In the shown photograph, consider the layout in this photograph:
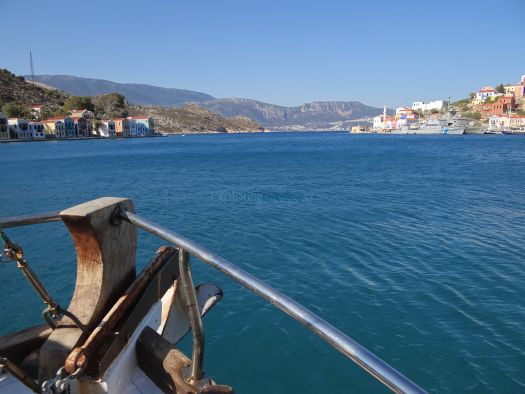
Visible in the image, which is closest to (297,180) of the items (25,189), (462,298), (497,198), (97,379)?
(497,198)

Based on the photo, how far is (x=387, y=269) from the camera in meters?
11.0

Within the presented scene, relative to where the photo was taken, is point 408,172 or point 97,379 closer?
point 97,379

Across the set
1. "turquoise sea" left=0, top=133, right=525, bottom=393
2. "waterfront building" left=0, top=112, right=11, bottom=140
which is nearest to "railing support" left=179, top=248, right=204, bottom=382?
"turquoise sea" left=0, top=133, right=525, bottom=393

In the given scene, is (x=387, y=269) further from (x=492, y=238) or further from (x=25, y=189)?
(x=25, y=189)

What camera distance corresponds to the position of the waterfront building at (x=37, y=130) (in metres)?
99.8

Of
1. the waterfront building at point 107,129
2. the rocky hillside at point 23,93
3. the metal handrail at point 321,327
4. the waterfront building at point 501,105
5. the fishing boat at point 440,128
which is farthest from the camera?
the waterfront building at point 501,105

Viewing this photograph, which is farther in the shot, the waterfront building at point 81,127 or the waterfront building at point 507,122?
the waterfront building at point 507,122

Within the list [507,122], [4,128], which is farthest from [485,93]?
[4,128]

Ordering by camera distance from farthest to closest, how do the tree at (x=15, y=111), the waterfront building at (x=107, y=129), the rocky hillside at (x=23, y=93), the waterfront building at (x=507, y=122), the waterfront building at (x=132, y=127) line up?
the waterfront building at (x=132, y=127) < the waterfront building at (x=107, y=129) < the waterfront building at (x=507, y=122) < the rocky hillside at (x=23, y=93) < the tree at (x=15, y=111)

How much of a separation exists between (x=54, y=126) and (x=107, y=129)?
23535mm

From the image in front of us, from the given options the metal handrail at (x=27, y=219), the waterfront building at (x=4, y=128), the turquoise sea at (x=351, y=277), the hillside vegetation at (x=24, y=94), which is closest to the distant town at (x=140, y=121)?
the waterfront building at (x=4, y=128)

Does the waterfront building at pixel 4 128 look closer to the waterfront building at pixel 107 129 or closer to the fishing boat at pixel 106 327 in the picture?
the waterfront building at pixel 107 129

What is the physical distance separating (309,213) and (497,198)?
37.0ft

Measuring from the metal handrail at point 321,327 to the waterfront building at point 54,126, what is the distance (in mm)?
118007
